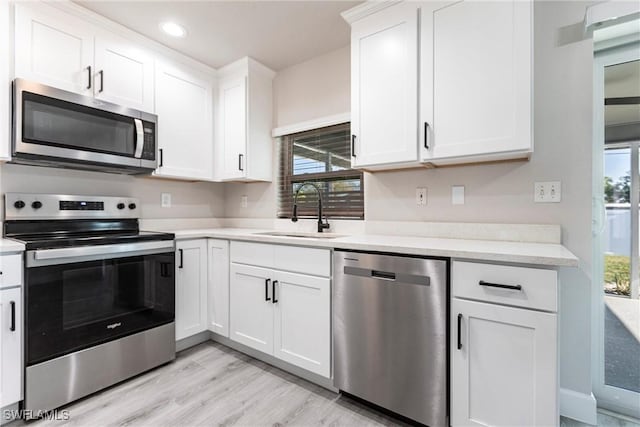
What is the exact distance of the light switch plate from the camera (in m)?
1.83

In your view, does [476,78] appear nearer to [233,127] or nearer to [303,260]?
[303,260]

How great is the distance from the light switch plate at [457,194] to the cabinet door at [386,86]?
37 cm

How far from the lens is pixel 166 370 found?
1.99 metres

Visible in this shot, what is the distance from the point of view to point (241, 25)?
212 centimetres

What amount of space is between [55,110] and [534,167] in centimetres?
280

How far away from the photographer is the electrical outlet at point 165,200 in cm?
266

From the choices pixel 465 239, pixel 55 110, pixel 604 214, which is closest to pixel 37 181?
pixel 55 110

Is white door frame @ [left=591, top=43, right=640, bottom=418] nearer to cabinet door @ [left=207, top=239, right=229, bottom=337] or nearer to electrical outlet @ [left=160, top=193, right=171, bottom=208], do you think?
cabinet door @ [left=207, top=239, right=229, bottom=337]

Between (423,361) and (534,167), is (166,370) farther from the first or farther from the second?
(534,167)

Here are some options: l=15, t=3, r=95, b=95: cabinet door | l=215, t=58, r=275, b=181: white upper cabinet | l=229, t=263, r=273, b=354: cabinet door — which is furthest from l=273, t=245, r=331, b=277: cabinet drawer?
l=15, t=3, r=95, b=95: cabinet door

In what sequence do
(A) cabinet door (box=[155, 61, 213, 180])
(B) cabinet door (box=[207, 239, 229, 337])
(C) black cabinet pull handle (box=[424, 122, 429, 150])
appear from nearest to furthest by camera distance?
(C) black cabinet pull handle (box=[424, 122, 429, 150]), (B) cabinet door (box=[207, 239, 229, 337]), (A) cabinet door (box=[155, 61, 213, 180])

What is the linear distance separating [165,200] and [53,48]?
4.15 feet

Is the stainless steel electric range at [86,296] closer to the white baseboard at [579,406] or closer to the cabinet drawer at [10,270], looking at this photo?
the cabinet drawer at [10,270]

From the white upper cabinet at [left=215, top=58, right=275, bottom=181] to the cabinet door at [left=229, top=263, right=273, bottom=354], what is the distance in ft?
3.08
